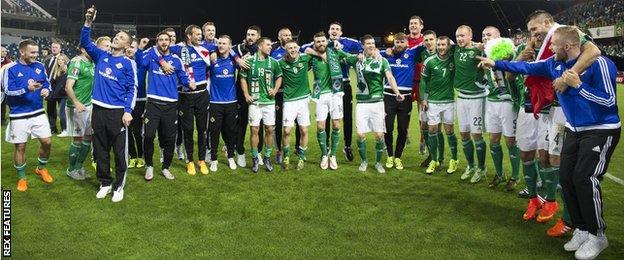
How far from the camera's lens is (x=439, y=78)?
7.18 metres

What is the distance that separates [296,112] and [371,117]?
1.17m

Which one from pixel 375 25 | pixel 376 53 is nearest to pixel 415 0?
pixel 375 25

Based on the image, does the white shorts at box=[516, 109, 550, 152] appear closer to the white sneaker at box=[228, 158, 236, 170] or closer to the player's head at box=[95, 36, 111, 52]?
the white sneaker at box=[228, 158, 236, 170]

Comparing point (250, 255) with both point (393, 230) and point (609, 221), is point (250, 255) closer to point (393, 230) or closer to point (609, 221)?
point (393, 230)

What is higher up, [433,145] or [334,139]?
[334,139]

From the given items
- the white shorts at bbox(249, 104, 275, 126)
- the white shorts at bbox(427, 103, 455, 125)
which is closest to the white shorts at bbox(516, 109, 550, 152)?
the white shorts at bbox(427, 103, 455, 125)

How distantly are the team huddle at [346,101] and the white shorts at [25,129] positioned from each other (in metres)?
0.02

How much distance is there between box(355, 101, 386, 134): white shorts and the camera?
7.54 m

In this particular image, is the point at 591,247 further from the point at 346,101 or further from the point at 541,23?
the point at 346,101

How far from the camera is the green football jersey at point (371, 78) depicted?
7.46m

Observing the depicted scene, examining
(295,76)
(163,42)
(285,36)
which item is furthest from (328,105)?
(163,42)

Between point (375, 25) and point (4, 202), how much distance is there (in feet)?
152

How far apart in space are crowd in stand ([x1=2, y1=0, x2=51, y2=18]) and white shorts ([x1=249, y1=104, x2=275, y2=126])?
123 ft

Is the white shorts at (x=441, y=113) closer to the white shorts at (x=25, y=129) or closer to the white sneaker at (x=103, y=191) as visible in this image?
the white sneaker at (x=103, y=191)
